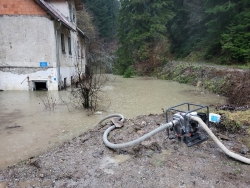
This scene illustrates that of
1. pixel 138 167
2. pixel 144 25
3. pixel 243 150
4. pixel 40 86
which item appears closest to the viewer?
pixel 138 167

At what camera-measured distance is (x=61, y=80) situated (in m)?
13.6

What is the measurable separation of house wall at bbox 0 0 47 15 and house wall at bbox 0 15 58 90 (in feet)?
0.87

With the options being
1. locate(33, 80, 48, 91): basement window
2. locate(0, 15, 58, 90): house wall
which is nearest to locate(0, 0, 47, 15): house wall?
locate(0, 15, 58, 90): house wall

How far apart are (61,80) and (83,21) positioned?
19489 millimetres

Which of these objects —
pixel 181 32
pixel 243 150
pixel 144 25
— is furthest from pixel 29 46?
pixel 181 32

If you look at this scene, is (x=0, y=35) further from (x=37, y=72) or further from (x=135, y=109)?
(x=135, y=109)

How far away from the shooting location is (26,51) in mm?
12961

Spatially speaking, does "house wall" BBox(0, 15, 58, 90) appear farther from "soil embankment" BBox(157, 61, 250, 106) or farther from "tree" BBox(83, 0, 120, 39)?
"tree" BBox(83, 0, 120, 39)

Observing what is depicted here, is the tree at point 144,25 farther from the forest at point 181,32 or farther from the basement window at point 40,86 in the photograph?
the basement window at point 40,86

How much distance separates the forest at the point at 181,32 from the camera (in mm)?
15609

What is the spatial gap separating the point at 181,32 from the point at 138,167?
25.8m

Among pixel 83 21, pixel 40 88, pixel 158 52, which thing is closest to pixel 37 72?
pixel 40 88

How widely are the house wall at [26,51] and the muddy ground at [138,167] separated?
Answer: 986 cm

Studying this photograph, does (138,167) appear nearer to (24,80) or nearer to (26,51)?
(24,80)
